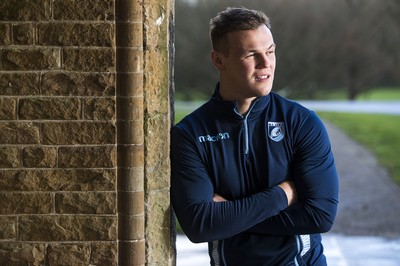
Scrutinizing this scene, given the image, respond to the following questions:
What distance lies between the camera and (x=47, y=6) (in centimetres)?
227

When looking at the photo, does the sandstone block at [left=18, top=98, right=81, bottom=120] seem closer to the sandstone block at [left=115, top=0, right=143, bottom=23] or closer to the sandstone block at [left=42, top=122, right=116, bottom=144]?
the sandstone block at [left=42, top=122, right=116, bottom=144]

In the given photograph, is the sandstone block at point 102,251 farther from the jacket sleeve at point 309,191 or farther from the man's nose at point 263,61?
the man's nose at point 263,61

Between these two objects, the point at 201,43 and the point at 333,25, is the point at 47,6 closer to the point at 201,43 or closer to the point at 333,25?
the point at 201,43

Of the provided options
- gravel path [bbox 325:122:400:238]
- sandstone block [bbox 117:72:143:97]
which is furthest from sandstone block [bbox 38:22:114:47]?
gravel path [bbox 325:122:400:238]

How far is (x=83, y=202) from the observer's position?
2.31 m

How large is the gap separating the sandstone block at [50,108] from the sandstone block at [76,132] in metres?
0.03

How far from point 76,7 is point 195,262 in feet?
11.4

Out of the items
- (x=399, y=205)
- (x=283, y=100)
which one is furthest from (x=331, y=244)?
(x=283, y=100)

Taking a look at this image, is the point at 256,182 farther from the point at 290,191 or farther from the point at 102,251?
the point at 102,251

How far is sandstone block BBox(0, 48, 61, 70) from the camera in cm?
228

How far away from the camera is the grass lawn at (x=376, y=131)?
12394 millimetres

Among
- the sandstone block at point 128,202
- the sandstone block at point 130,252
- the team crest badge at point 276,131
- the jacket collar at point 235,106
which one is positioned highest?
the jacket collar at point 235,106

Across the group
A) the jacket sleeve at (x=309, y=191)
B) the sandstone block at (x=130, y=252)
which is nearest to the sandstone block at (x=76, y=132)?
the sandstone block at (x=130, y=252)

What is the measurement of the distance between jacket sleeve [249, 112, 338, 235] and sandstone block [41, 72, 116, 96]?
2.04 ft
